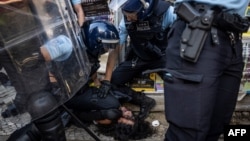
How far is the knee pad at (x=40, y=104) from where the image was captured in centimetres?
189

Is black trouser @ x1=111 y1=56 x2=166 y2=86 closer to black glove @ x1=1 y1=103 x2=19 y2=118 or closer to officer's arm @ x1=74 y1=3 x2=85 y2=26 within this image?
officer's arm @ x1=74 y1=3 x2=85 y2=26

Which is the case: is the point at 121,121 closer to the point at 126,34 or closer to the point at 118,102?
the point at 118,102

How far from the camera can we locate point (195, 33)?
1.85 metres

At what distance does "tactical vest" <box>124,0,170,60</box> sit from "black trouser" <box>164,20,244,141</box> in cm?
127

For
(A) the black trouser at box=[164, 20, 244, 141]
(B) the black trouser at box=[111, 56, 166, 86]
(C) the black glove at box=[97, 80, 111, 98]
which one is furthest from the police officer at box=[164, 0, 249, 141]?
(B) the black trouser at box=[111, 56, 166, 86]

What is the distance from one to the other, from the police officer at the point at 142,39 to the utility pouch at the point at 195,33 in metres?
1.23

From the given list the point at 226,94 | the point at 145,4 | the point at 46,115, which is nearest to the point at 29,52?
the point at 46,115

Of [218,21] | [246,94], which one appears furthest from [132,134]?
[218,21]

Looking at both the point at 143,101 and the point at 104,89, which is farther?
the point at 143,101

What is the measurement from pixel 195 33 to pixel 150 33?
1528 mm

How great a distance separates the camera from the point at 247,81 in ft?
11.2

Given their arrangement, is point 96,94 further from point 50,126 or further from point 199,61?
point 199,61

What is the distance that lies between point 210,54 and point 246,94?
1834mm

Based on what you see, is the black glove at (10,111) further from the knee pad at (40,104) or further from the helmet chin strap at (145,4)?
the helmet chin strap at (145,4)
